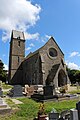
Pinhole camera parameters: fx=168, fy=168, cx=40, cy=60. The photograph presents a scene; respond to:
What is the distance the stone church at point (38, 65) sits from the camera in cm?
3491

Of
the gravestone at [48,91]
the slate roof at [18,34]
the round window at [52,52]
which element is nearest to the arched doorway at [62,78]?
the round window at [52,52]

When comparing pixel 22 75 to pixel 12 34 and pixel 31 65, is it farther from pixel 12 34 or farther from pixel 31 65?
pixel 12 34

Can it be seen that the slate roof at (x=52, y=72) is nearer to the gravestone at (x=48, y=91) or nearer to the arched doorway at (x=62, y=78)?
the arched doorway at (x=62, y=78)

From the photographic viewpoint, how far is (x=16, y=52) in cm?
4794

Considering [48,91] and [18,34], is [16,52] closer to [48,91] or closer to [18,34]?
[18,34]

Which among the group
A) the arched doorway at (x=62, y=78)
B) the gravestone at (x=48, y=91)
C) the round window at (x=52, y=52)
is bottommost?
the gravestone at (x=48, y=91)

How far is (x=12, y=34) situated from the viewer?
49.5 metres

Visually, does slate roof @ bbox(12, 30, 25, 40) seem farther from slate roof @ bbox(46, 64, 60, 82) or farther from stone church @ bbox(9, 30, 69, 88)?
slate roof @ bbox(46, 64, 60, 82)

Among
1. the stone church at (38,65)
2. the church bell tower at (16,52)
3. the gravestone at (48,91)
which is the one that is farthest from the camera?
the church bell tower at (16,52)

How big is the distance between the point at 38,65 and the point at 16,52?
1360cm

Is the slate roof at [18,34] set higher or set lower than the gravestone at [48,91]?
higher

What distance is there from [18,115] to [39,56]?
26.7 metres

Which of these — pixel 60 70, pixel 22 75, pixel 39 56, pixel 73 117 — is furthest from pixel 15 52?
pixel 73 117

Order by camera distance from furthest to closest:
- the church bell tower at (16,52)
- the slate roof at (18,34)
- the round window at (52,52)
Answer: the slate roof at (18,34) < the church bell tower at (16,52) < the round window at (52,52)
